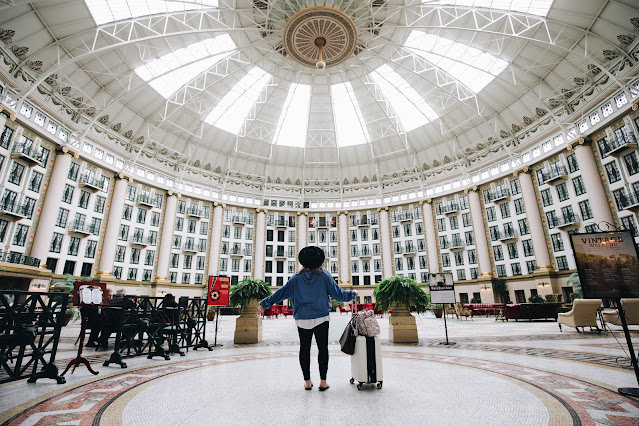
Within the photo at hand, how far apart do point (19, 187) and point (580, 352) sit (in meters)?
33.2

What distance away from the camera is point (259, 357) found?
7.21m

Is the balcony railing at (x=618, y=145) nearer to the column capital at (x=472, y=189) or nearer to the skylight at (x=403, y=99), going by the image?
the column capital at (x=472, y=189)

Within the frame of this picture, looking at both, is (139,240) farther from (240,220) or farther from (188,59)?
(188,59)

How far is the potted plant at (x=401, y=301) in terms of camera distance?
9.27 m

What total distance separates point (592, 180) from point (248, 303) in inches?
1136

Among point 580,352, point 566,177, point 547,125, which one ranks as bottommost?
point 580,352

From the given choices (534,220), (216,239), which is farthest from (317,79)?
(534,220)

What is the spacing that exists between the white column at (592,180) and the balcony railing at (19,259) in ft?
141

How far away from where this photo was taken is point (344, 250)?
1656 inches

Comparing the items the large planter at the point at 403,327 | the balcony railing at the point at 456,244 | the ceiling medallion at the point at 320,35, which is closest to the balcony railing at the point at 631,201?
the balcony railing at the point at 456,244

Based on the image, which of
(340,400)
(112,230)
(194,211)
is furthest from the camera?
(194,211)

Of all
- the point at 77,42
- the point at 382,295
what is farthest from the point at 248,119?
the point at 382,295

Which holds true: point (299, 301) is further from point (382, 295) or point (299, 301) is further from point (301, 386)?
point (382, 295)

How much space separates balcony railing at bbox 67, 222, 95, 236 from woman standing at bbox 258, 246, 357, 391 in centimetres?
3088
